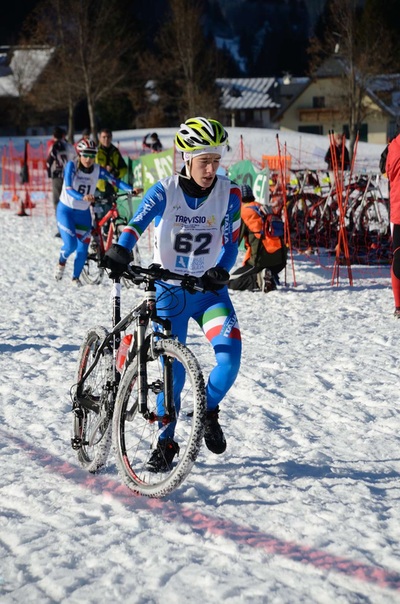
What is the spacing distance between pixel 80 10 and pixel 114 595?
167 feet

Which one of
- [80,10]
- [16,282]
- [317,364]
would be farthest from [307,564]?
[80,10]

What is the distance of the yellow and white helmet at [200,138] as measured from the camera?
4.31m

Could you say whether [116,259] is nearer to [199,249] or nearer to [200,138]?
[199,249]

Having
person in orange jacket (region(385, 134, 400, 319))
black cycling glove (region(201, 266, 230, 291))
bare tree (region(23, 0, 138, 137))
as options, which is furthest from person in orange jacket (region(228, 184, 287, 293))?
bare tree (region(23, 0, 138, 137))

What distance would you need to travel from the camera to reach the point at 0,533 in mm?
3711

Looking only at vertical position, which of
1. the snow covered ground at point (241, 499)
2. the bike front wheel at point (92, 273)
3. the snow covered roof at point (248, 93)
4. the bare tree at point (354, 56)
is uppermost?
the snow covered roof at point (248, 93)

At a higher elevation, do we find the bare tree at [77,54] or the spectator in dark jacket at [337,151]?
the bare tree at [77,54]

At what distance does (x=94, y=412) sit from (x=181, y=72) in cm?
5728

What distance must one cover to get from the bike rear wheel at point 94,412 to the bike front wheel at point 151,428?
130mm

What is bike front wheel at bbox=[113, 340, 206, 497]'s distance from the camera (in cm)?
382

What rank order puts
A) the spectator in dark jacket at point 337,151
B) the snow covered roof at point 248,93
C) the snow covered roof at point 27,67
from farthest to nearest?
the snow covered roof at point 248,93, the snow covered roof at point 27,67, the spectator in dark jacket at point 337,151

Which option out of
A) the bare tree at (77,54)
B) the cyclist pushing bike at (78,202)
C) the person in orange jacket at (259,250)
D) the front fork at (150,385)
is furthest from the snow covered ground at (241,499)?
the bare tree at (77,54)

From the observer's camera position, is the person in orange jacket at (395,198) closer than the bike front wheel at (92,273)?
Yes

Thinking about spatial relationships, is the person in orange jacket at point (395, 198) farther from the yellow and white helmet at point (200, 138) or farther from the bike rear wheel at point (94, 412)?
the bike rear wheel at point (94, 412)
